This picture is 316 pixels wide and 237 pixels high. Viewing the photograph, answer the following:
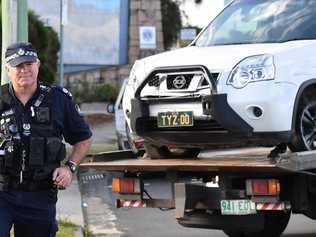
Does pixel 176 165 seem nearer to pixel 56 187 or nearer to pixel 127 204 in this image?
pixel 127 204

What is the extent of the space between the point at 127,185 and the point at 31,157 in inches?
91.5

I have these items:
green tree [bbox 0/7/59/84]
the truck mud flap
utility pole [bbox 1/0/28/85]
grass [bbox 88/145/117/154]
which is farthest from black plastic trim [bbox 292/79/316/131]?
green tree [bbox 0/7/59/84]

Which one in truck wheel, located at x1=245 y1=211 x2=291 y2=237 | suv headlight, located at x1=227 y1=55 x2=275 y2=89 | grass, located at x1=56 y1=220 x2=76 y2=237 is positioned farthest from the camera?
grass, located at x1=56 y1=220 x2=76 y2=237

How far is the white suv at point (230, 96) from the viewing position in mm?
6594

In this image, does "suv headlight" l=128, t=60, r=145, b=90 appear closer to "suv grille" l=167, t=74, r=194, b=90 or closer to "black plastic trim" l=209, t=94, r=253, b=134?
"suv grille" l=167, t=74, r=194, b=90

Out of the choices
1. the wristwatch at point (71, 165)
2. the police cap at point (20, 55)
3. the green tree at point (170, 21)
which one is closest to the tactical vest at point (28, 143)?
the wristwatch at point (71, 165)

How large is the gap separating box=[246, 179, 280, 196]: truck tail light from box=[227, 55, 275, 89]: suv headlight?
0.78 m

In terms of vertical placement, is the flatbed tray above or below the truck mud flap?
above

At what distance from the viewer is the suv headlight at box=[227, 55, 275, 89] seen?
21.6ft

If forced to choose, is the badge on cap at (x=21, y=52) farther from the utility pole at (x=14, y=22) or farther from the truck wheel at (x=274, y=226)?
the truck wheel at (x=274, y=226)

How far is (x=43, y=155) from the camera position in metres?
5.03

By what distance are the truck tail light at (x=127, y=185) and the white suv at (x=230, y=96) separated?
→ 38 centimetres

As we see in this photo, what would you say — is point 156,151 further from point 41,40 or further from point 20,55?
point 41,40

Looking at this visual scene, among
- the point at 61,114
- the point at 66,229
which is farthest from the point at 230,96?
the point at 66,229
